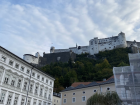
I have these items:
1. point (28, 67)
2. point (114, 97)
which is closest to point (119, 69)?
point (114, 97)

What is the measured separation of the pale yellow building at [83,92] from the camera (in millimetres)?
26423

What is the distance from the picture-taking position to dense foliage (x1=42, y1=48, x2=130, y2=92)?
168 feet

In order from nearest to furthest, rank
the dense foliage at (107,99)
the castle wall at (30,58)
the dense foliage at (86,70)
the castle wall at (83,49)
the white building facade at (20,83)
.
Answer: the dense foliage at (107,99)
the white building facade at (20,83)
the dense foliage at (86,70)
the castle wall at (30,58)
the castle wall at (83,49)

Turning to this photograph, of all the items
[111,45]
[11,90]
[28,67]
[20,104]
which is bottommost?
[20,104]

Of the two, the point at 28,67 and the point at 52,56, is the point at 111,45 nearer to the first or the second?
the point at 52,56

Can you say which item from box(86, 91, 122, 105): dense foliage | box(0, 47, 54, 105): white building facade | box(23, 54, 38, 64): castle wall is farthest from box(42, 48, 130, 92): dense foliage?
box(86, 91, 122, 105): dense foliage

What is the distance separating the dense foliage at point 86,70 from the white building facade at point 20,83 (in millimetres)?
18153

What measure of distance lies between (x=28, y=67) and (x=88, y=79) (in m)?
32.5

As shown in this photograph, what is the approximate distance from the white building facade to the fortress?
2087 inches

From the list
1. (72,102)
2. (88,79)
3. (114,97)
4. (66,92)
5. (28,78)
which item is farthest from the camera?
(88,79)

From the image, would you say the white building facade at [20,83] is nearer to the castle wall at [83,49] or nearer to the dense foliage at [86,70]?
the dense foliage at [86,70]

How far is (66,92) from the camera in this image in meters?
31.8

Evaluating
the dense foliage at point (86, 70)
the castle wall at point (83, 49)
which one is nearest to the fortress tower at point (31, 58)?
the dense foliage at point (86, 70)

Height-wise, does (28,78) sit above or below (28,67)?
below
